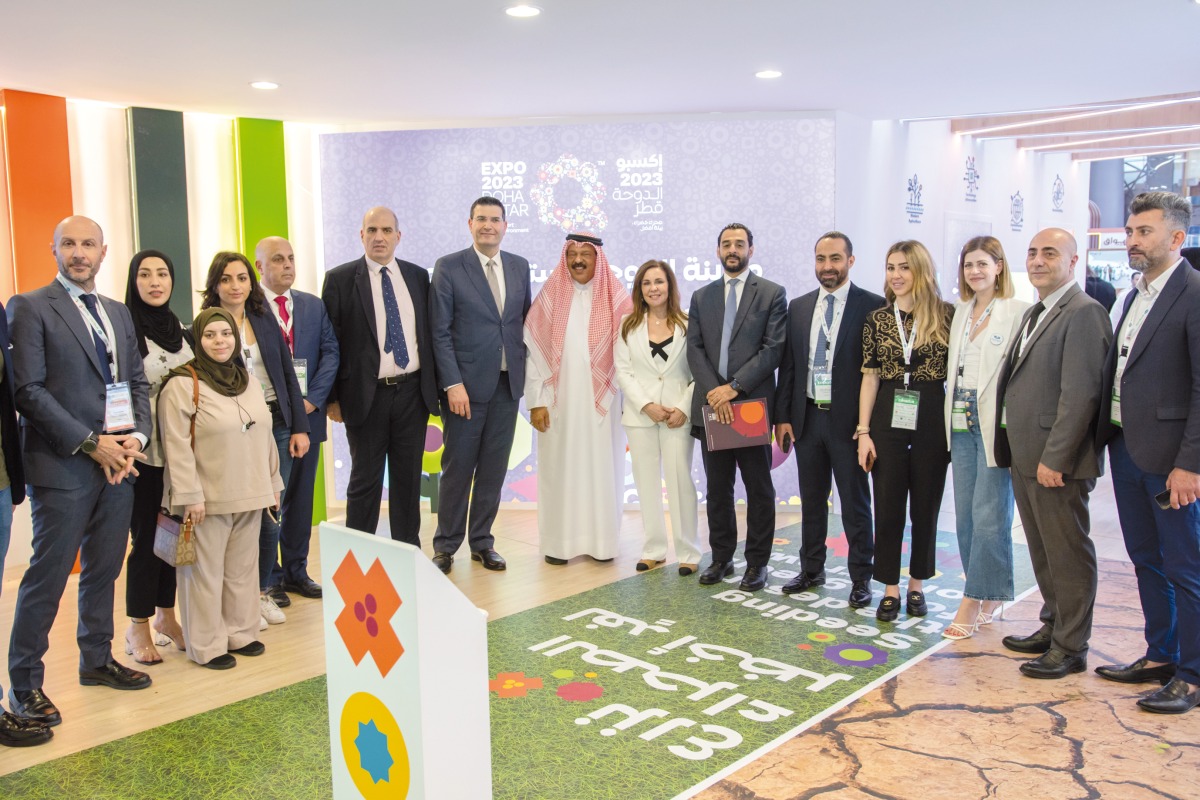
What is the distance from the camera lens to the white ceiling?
405 centimetres

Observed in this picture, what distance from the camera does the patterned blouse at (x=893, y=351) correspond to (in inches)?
162

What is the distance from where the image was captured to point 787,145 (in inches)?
251

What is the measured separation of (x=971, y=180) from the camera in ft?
26.1

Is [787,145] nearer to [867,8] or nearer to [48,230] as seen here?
[867,8]

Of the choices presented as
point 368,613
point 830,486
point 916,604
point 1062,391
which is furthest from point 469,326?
point 368,613

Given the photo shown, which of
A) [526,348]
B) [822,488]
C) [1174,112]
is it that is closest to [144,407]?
[526,348]

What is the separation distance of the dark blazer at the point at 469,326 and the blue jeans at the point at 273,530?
91 centimetres

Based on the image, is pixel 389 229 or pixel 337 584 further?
pixel 389 229

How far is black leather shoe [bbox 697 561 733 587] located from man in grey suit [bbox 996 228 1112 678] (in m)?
1.64

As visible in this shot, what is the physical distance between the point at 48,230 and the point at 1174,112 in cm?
764

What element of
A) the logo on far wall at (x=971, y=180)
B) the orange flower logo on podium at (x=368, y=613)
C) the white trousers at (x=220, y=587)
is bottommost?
the white trousers at (x=220, y=587)

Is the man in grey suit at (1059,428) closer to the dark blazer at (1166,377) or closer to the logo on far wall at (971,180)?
the dark blazer at (1166,377)

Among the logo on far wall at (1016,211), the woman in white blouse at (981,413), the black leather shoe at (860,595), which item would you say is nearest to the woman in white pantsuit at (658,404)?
the black leather shoe at (860,595)

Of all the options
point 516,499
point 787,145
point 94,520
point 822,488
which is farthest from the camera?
point 516,499
